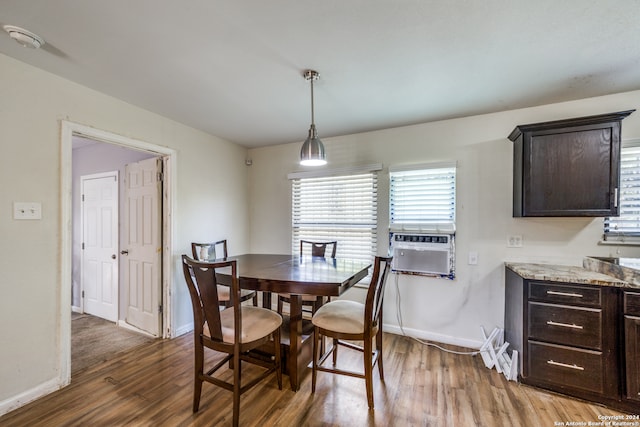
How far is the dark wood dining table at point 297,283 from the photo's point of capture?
5.94 feet

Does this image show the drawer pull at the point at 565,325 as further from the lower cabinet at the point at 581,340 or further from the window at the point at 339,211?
the window at the point at 339,211

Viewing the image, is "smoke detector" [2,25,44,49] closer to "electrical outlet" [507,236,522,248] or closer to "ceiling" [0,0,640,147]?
"ceiling" [0,0,640,147]

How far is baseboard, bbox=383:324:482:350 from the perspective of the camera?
9.26ft

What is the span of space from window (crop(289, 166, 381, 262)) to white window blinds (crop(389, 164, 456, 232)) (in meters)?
0.26

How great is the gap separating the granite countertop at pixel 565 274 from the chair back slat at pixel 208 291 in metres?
2.21

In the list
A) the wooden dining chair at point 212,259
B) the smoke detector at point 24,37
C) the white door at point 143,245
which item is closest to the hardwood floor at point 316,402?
the wooden dining chair at point 212,259

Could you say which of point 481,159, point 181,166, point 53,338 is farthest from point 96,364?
point 481,159

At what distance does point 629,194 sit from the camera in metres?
2.31

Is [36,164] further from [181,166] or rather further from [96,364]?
[96,364]

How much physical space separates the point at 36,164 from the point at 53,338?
4.34ft

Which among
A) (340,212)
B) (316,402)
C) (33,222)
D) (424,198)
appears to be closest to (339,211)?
(340,212)

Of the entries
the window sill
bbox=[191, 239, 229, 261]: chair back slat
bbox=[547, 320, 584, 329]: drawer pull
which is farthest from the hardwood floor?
the window sill

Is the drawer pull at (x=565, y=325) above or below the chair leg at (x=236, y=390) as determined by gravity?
above

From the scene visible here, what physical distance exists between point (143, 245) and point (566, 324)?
4.09 meters
